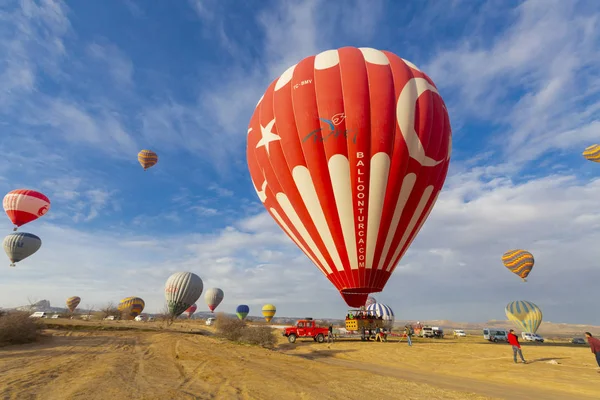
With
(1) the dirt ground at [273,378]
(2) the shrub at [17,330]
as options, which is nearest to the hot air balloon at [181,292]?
(2) the shrub at [17,330]

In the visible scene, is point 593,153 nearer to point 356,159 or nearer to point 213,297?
point 356,159

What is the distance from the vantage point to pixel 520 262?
43156mm

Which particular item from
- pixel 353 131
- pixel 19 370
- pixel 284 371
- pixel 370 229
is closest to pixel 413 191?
pixel 370 229

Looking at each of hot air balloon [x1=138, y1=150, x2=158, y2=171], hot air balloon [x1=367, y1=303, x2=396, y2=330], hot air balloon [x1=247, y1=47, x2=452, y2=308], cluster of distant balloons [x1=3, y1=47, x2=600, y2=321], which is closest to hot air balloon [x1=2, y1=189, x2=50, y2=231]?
hot air balloon [x1=138, y1=150, x2=158, y2=171]

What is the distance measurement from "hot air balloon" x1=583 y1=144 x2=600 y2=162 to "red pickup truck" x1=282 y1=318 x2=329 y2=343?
37354mm

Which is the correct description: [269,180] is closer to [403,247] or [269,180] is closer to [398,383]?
[403,247]

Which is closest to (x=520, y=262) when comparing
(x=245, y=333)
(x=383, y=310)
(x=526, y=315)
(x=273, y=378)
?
(x=526, y=315)

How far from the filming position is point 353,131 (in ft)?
52.1

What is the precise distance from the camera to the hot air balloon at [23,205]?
39125mm

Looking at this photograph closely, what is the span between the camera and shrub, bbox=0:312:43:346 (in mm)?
18984

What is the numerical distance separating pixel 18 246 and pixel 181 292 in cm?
2349

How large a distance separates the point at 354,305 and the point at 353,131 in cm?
968

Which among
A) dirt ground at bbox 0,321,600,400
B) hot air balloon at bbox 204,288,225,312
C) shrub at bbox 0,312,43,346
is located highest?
hot air balloon at bbox 204,288,225,312

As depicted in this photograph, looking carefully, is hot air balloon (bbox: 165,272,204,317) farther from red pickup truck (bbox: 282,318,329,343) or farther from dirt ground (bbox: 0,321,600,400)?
dirt ground (bbox: 0,321,600,400)
